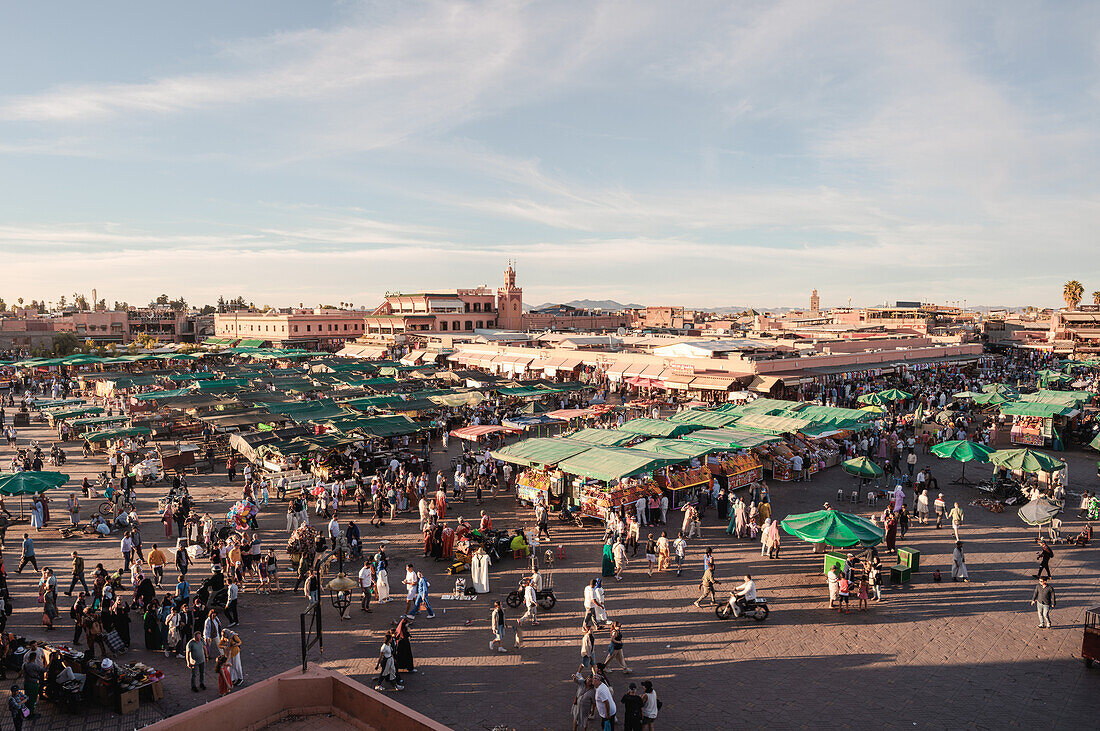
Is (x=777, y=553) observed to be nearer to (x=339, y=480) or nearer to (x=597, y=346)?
(x=339, y=480)

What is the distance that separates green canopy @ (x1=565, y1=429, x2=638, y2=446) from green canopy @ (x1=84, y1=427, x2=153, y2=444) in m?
18.5

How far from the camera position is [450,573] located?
14500mm

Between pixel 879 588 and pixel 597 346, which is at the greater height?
pixel 597 346

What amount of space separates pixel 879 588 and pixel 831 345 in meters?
38.3

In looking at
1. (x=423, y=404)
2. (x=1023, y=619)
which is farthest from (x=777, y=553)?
(x=423, y=404)

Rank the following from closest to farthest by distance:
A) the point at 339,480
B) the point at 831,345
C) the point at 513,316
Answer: the point at 339,480 < the point at 831,345 < the point at 513,316

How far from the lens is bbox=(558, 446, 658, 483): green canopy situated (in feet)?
55.0

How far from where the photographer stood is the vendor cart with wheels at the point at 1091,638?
9.83 m

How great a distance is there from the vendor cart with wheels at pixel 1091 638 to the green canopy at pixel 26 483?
22.1 m

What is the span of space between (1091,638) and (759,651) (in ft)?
15.9

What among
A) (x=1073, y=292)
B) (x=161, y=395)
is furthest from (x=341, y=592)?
(x=1073, y=292)

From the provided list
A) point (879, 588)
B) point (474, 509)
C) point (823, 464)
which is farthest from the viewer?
point (823, 464)

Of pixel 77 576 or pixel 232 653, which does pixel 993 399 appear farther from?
pixel 77 576

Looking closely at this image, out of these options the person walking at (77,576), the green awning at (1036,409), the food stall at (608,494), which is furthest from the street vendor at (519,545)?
the green awning at (1036,409)
